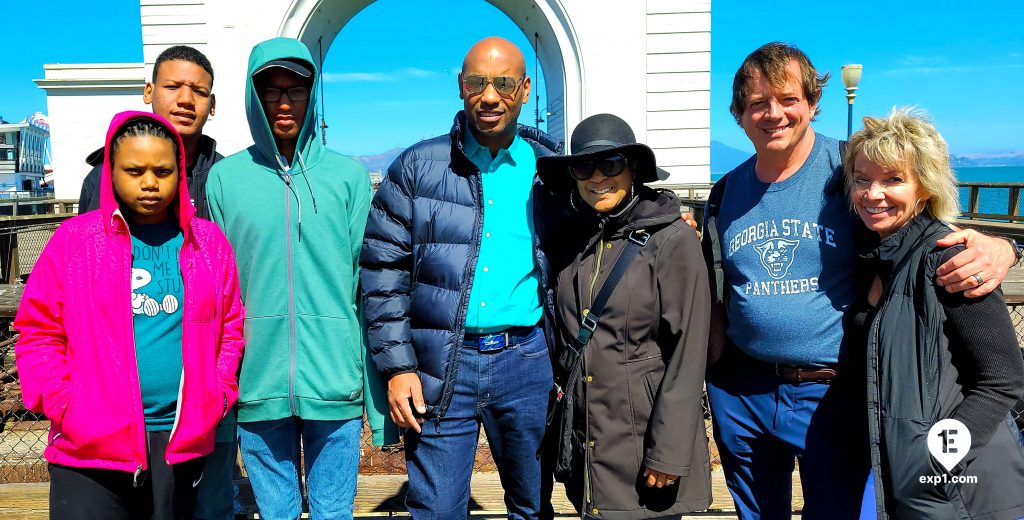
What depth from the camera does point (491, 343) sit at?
A: 8.14ft

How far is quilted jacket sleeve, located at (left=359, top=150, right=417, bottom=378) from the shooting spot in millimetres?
2391

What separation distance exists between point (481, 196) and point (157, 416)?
129 centimetres

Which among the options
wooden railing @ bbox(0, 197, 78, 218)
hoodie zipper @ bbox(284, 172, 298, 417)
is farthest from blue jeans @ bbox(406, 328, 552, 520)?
wooden railing @ bbox(0, 197, 78, 218)

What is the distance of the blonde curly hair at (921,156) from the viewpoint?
2006 mm

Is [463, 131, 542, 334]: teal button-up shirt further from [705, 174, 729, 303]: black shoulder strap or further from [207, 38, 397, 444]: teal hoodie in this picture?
[705, 174, 729, 303]: black shoulder strap

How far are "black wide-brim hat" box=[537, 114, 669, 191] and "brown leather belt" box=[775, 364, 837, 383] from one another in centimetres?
76

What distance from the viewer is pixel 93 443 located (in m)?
2.01

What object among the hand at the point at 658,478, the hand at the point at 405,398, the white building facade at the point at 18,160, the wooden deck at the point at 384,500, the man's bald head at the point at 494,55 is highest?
the white building facade at the point at 18,160

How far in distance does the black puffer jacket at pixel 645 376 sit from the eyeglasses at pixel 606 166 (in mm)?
138

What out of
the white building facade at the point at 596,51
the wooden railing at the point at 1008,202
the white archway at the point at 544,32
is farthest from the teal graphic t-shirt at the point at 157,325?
the wooden railing at the point at 1008,202

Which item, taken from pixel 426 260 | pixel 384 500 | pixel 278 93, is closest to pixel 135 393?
pixel 426 260

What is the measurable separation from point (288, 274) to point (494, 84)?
3.25ft

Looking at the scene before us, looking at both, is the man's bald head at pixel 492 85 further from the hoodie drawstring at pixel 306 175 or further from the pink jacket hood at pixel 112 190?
the pink jacket hood at pixel 112 190

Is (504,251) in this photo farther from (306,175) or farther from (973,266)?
(973,266)
